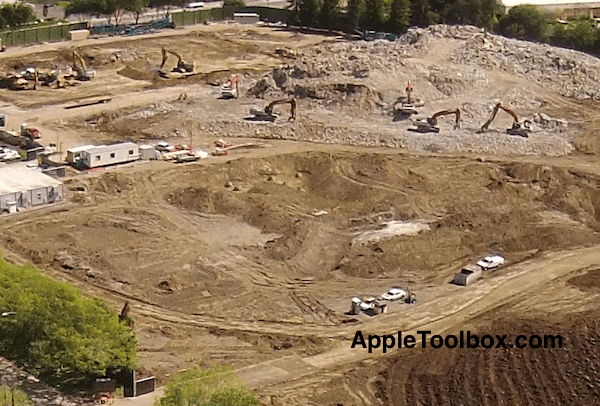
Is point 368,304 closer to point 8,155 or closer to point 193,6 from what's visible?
point 8,155

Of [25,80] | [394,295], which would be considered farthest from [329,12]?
[394,295]

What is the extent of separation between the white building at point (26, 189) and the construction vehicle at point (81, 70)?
33197mm

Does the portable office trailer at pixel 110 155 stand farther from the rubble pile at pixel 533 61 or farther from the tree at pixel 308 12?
the tree at pixel 308 12

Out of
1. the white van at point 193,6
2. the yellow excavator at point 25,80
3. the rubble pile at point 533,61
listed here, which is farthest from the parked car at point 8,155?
the white van at point 193,6

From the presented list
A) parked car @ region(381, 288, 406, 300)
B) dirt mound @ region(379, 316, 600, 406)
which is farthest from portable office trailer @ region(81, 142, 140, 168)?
dirt mound @ region(379, 316, 600, 406)

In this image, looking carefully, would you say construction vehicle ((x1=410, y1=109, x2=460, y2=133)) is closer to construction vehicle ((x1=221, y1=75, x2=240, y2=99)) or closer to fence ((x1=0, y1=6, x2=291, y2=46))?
construction vehicle ((x1=221, y1=75, x2=240, y2=99))

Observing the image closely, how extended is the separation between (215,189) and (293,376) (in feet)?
80.5

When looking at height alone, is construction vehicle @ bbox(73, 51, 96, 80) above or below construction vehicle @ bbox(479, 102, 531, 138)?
below

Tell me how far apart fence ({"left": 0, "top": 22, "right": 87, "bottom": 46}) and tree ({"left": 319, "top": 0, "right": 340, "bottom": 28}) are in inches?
1073

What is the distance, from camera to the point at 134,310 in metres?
52.0

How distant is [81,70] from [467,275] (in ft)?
183

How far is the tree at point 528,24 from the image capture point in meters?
116

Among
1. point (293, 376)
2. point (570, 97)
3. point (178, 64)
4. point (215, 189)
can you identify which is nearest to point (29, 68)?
point (178, 64)

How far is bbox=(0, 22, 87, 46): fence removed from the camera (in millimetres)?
111625
